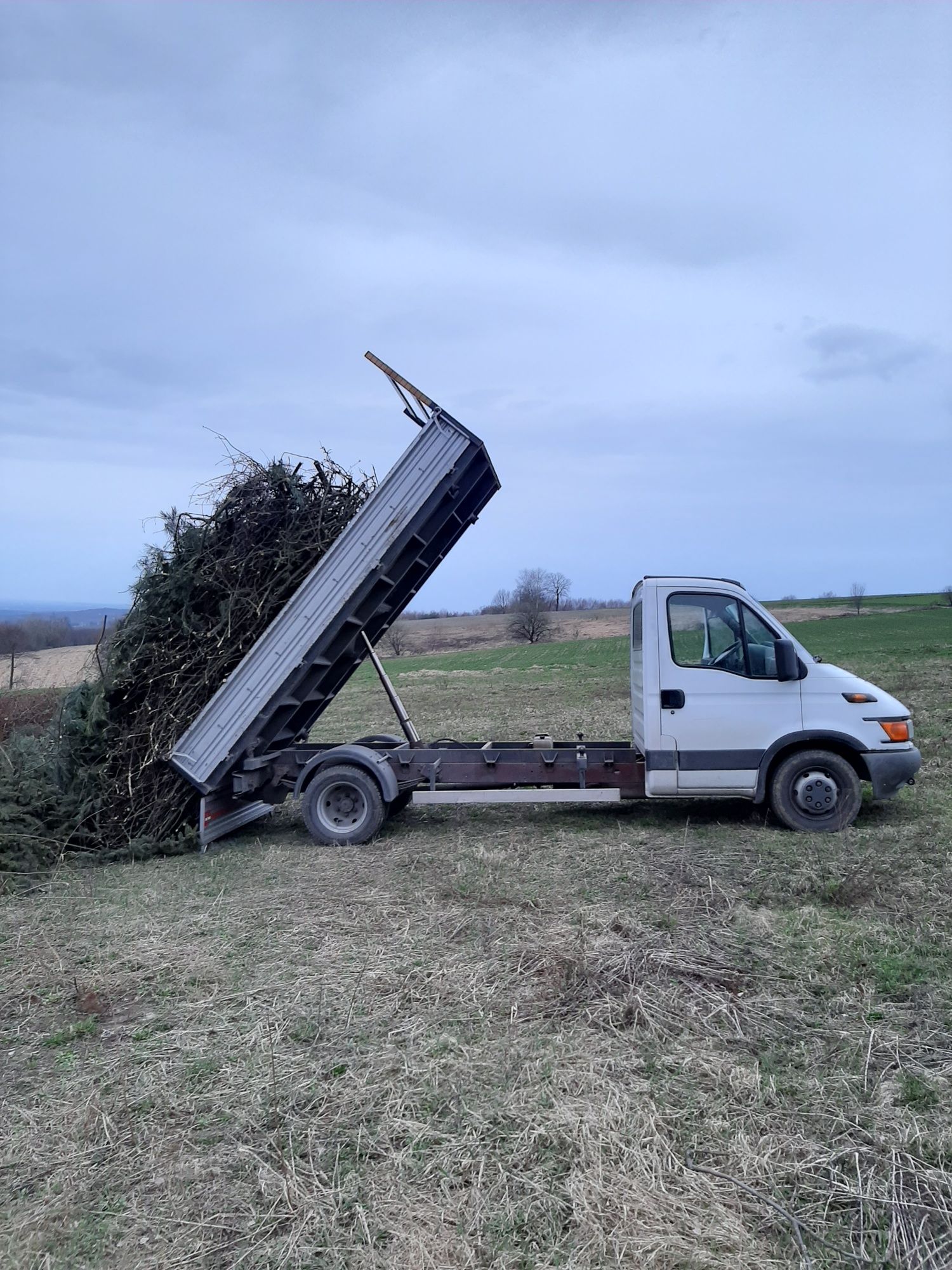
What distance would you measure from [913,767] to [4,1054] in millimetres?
7064

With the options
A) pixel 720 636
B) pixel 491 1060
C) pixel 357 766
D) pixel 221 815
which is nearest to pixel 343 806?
pixel 357 766

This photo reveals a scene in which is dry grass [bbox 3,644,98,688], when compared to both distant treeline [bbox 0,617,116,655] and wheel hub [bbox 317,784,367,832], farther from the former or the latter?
wheel hub [bbox 317,784,367,832]

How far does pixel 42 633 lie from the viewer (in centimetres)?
4650

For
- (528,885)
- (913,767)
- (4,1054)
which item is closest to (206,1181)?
(4,1054)

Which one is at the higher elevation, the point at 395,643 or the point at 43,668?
the point at 395,643

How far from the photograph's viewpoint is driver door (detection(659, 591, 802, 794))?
7.91 metres

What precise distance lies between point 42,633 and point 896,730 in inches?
1836

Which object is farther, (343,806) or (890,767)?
(343,806)

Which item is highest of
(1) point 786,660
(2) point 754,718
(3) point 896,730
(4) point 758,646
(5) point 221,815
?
(4) point 758,646

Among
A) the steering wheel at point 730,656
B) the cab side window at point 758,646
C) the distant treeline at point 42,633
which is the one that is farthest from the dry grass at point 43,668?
the cab side window at point 758,646

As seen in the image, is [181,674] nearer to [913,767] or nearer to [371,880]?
[371,880]

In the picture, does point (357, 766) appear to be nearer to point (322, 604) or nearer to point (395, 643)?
point (322, 604)

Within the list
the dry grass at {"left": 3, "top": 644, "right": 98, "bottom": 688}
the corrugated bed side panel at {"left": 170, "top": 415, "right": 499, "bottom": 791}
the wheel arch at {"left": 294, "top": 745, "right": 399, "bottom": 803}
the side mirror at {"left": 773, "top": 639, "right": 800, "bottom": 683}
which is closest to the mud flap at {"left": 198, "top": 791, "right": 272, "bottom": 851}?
the corrugated bed side panel at {"left": 170, "top": 415, "right": 499, "bottom": 791}

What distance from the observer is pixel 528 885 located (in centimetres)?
674
